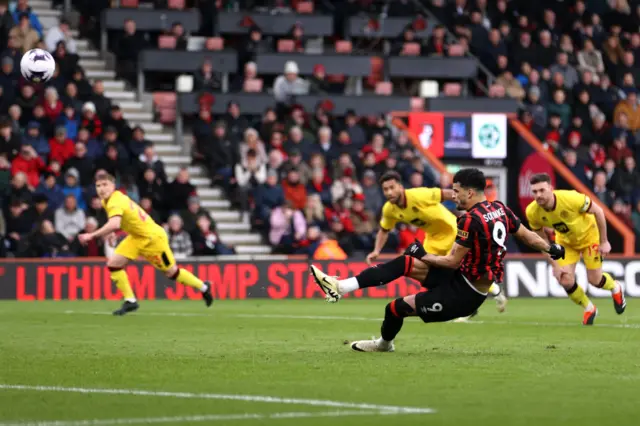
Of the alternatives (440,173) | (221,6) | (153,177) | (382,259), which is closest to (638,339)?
(382,259)

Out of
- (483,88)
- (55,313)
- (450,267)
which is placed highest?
(483,88)

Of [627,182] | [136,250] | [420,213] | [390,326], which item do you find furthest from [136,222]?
[627,182]

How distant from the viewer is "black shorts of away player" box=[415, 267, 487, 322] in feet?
39.9

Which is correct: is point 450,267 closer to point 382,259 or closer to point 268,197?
point 382,259

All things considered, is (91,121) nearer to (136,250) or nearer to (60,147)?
(60,147)

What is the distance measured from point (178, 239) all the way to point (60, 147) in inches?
106

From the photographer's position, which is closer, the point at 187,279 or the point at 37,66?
the point at 37,66

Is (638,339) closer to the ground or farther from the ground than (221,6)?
closer to the ground

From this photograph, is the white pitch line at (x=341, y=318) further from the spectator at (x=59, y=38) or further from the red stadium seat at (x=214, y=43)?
the red stadium seat at (x=214, y=43)

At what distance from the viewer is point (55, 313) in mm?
19922

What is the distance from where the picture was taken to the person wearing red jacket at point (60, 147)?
25.4 metres

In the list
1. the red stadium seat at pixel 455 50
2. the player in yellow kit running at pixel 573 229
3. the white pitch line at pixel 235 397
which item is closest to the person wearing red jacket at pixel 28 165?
the player in yellow kit running at pixel 573 229

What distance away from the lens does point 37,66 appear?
18.2 meters

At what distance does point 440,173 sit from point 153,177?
712 centimetres
